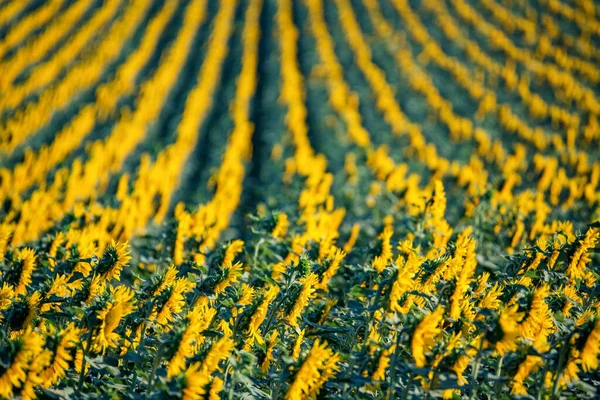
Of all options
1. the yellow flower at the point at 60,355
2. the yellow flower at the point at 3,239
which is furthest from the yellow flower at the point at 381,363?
the yellow flower at the point at 3,239

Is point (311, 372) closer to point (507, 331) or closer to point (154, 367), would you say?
point (154, 367)

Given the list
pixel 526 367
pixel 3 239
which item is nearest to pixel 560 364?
pixel 526 367

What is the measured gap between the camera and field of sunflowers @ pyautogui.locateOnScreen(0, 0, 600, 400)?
325 centimetres

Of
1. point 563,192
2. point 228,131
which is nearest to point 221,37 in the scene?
point 228,131

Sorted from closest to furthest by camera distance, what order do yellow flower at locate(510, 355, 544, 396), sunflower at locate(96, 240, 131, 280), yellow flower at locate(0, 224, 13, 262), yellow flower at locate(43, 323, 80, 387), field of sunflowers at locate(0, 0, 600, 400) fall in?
yellow flower at locate(43, 323, 80, 387) → yellow flower at locate(510, 355, 544, 396) → field of sunflowers at locate(0, 0, 600, 400) → sunflower at locate(96, 240, 131, 280) → yellow flower at locate(0, 224, 13, 262)

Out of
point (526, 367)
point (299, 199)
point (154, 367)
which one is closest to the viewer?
point (526, 367)

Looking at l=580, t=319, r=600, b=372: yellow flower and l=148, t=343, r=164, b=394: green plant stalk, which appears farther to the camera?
l=148, t=343, r=164, b=394: green plant stalk

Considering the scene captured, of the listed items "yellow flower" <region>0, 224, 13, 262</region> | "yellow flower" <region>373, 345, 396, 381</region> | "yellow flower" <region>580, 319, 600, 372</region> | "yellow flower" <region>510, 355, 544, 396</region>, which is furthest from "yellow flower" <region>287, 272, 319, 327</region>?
"yellow flower" <region>0, 224, 13, 262</region>

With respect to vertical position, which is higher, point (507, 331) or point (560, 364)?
point (507, 331)

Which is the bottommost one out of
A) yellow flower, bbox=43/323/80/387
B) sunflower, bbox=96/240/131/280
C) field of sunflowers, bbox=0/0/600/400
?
field of sunflowers, bbox=0/0/600/400

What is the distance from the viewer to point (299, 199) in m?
7.18

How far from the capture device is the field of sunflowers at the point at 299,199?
3250 millimetres

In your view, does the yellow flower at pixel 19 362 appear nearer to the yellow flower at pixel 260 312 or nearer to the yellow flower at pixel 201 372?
the yellow flower at pixel 201 372

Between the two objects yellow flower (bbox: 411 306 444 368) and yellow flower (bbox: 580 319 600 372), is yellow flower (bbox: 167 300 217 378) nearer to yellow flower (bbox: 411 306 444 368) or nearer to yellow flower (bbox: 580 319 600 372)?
yellow flower (bbox: 411 306 444 368)
